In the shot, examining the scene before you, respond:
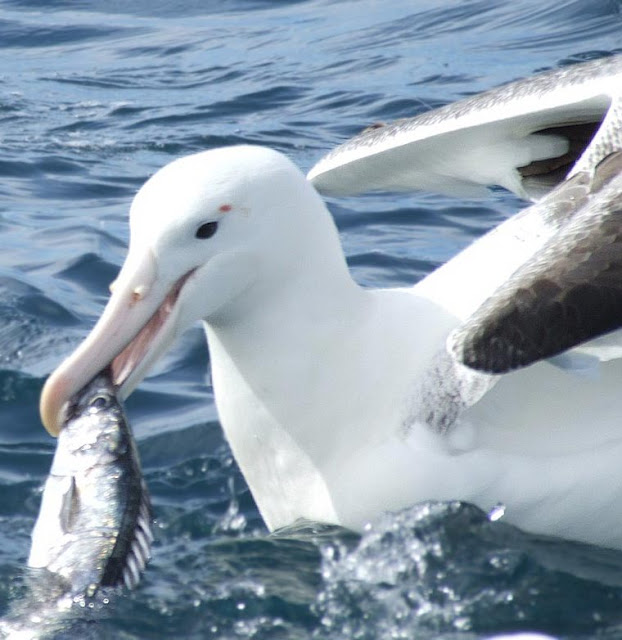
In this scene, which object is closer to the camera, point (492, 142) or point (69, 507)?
point (69, 507)

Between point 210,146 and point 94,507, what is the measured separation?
259 inches

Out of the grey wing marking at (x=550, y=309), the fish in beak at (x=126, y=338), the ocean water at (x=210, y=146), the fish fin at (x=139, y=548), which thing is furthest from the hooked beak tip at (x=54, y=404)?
the grey wing marking at (x=550, y=309)

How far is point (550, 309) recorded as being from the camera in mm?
5160

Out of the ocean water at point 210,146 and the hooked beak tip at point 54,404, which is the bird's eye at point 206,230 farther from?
the ocean water at point 210,146

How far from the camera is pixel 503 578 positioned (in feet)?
19.1

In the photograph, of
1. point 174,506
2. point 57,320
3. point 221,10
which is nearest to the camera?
point 174,506

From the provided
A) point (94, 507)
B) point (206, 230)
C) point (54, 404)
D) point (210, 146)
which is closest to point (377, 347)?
point (206, 230)

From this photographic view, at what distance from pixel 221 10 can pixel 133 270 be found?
34.0 feet

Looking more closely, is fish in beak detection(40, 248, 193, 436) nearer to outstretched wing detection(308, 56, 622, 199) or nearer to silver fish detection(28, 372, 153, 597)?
silver fish detection(28, 372, 153, 597)

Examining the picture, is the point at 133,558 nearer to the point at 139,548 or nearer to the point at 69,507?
the point at 139,548

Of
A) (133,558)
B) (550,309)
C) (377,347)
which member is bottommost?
(133,558)

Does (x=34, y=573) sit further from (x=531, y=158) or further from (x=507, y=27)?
(x=507, y=27)

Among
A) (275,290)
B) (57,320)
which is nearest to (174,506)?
(275,290)

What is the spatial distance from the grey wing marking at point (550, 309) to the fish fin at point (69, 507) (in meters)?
1.23
